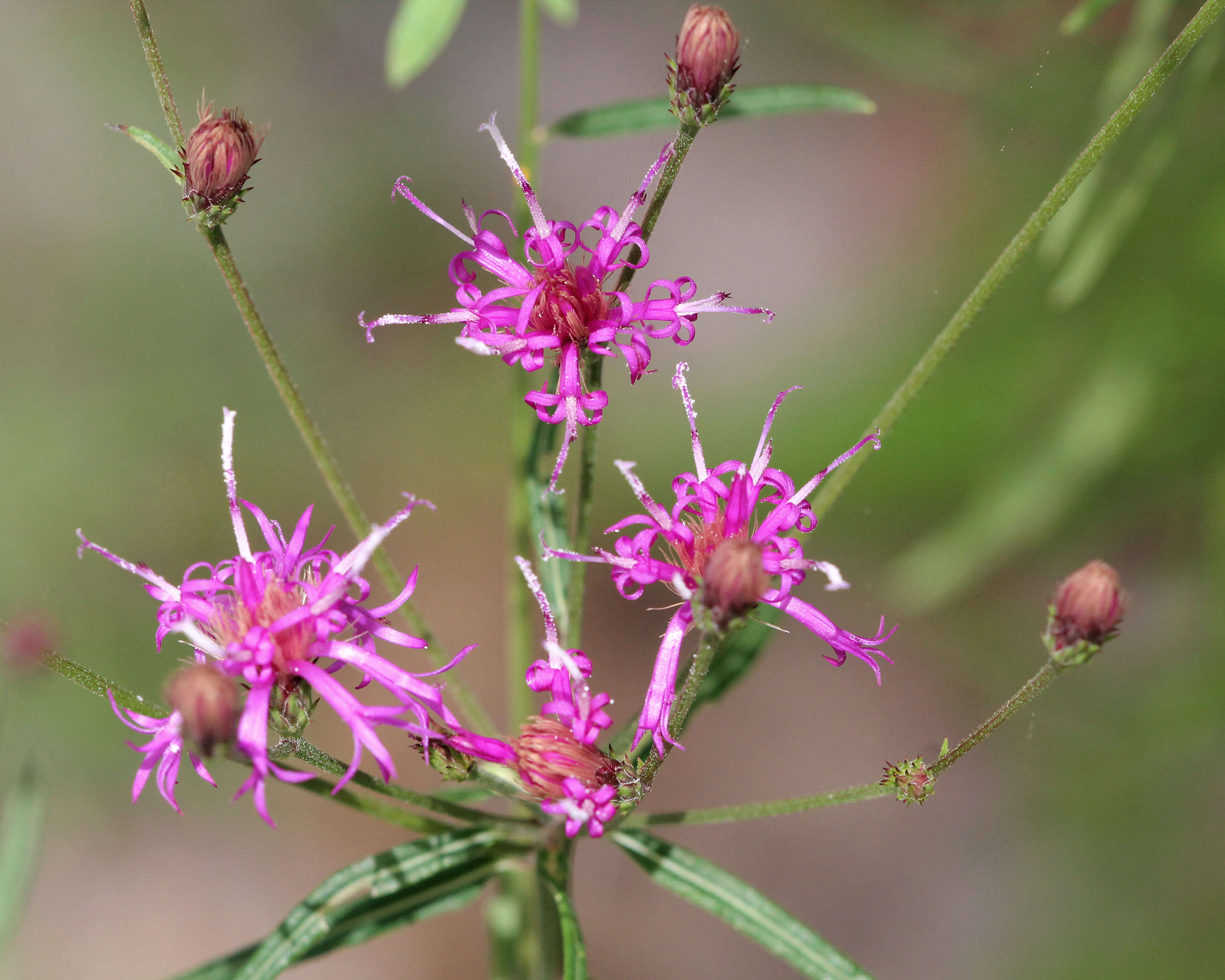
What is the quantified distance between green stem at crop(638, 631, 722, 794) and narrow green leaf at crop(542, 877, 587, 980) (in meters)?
0.33

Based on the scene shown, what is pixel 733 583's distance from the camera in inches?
68.2

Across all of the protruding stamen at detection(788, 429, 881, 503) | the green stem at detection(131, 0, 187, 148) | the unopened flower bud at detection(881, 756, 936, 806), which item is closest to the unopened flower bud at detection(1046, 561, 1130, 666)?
the unopened flower bud at detection(881, 756, 936, 806)

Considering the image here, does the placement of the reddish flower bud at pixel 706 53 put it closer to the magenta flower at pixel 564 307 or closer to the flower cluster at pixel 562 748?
the magenta flower at pixel 564 307

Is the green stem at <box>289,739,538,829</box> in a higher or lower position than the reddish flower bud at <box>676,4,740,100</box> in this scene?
lower

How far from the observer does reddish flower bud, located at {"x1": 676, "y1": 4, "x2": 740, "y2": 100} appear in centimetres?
208

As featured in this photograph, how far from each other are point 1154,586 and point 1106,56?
245cm

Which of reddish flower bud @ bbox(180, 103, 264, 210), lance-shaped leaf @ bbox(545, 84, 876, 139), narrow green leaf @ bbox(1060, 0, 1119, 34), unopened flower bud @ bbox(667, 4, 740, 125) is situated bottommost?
reddish flower bud @ bbox(180, 103, 264, 210)

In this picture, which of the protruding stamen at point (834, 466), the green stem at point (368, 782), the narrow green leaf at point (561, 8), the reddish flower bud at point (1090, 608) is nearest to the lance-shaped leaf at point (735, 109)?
the narrow green leaf at point (561, 8)

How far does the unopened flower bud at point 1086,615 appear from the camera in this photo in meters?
1.94

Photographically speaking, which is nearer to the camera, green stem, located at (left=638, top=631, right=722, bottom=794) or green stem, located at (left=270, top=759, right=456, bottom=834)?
green stem, located at (left=638, top=631, right=722, bottom=794)

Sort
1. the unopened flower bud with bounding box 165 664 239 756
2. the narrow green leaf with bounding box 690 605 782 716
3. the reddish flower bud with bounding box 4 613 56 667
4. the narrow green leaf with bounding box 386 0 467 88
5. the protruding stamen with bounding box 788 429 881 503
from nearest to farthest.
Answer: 1. the unopened flower bud with bounding box 165 664 239 756
2. the reddish flower bud with bounding box 4 613 56 667
3. the protruding stamen with bounding box 788 429 881 503
4. the narrow green leaf with bounding box 386 0 467 88
5. the narrow green leaf with bounding box 690 605 782 716

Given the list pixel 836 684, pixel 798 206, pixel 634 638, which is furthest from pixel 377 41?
pixel 836 684

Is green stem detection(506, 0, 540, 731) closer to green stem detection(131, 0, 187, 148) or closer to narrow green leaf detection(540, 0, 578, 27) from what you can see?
narrow green leaf detection(540, 0, 578, 27)

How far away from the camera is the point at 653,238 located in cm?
686
